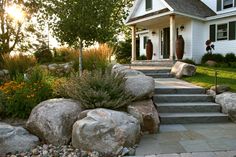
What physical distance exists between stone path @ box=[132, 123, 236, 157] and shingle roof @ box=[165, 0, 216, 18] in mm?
10443

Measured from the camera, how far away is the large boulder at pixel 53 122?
178 inches

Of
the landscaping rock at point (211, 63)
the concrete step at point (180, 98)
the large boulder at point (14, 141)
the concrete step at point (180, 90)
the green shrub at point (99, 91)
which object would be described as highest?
the landscaping rock at point (211, 63)

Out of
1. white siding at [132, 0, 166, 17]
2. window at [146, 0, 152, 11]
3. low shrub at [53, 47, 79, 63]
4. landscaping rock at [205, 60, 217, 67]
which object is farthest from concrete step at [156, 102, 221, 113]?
window at [146, 0, 152, 11]

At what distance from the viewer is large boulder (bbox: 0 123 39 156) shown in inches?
168

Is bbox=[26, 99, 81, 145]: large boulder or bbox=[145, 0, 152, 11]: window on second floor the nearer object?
bbox=[26, 99, 81, 145]: large boulder

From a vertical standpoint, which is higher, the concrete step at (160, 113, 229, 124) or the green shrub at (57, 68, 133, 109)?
the green shrub at (57, 68, 133, 109)

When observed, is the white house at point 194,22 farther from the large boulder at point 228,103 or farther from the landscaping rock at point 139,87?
the landscaping rock at point 139,87

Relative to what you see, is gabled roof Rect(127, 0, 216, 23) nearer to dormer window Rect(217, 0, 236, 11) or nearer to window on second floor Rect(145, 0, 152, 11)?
dormer window Rect(217, 0, 236, 11)

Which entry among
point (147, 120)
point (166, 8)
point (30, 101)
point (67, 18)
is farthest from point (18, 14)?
point (147, 120)

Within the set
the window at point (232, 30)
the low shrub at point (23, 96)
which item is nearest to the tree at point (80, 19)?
the low shrub at point (23, 96)

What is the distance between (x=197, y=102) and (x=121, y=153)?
324cm

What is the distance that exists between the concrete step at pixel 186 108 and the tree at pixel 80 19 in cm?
316

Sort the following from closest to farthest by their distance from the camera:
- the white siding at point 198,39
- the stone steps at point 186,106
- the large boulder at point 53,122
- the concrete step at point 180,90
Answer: the large boulder at point 53,122 → the stone steps at point 186,106 → the concrete step at point 180,90 → the white siding at point 198,39

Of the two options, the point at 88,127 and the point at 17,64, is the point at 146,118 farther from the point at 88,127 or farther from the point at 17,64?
the point at 17,64
